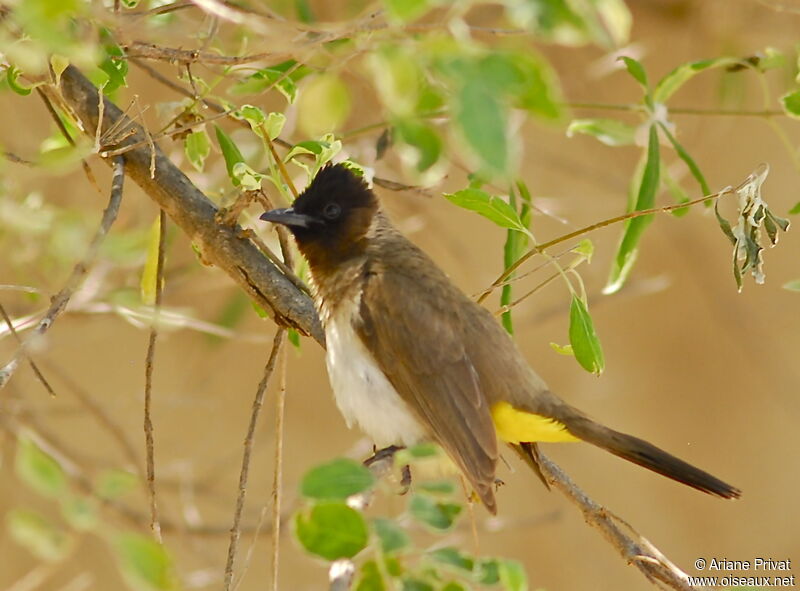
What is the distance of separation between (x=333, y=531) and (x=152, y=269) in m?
1.08

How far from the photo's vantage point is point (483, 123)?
0.84m

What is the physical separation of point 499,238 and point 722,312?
1.03m

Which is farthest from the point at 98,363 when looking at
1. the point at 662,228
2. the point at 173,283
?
the point at 662,228

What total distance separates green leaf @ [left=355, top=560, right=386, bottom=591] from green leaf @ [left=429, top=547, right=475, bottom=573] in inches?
2.3

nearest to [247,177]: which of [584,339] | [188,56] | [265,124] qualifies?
[265,124]

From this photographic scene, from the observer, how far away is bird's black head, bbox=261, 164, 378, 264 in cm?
244

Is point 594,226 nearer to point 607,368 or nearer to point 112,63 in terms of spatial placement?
point 112,63

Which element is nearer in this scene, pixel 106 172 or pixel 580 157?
pixel 106 172

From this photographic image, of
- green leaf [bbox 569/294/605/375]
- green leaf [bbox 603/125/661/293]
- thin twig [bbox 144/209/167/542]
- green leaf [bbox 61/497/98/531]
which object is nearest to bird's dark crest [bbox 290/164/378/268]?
thin twig [bbox 144/209/167/542]

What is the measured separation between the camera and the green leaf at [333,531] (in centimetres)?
111

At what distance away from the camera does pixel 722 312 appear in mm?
4727

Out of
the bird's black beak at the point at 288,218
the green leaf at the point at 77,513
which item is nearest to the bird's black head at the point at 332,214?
the bird's black beak at the point at 288,218

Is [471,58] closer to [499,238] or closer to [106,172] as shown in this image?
[106,172]

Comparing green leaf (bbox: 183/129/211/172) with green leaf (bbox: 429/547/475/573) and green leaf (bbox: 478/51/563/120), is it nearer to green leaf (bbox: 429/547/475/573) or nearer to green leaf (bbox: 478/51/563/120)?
green leaf (bbox: 429/547/475/573)
